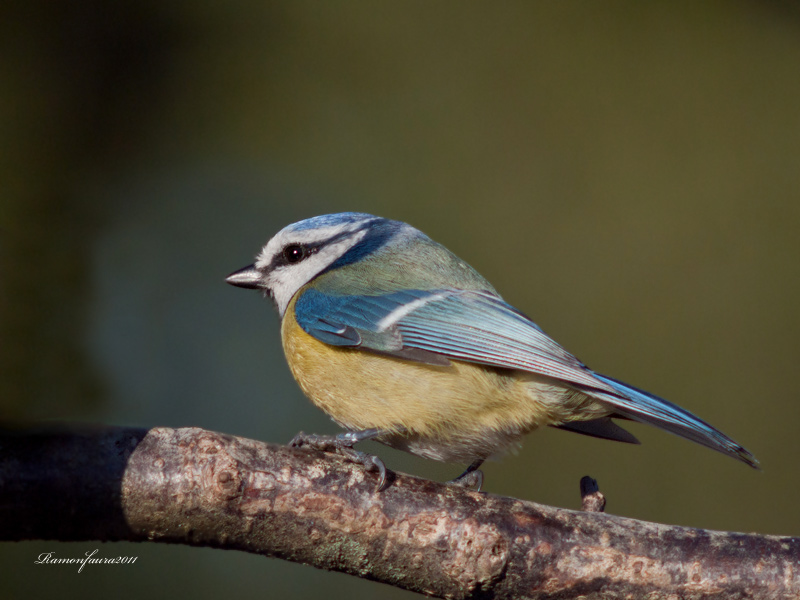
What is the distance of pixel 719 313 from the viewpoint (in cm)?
341

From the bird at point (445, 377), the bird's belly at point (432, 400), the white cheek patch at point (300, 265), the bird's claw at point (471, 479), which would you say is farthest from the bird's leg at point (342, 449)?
the white cheek patch at point (300, 265)

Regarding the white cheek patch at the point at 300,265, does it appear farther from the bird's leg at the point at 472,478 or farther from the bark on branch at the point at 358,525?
the bark on branch at the point at 358,525

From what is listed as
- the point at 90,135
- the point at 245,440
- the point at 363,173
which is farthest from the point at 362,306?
the point at 90,135

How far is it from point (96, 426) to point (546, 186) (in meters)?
2.72

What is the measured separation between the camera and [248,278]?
7.43 ft

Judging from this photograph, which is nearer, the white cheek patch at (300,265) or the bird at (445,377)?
the bird at (445,377)

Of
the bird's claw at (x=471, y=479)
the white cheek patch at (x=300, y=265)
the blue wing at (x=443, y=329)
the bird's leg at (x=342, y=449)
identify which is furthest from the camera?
the white cheek patch at (x=300, y=265)

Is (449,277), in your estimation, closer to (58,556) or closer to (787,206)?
(58,556)

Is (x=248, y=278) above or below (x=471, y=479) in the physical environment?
above

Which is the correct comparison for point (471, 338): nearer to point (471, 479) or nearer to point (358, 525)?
point (471, 479)

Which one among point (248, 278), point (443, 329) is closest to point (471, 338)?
point (443, 329)

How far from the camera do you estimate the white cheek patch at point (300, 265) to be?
2.24 meters

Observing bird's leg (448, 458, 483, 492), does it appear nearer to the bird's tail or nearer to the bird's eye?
the bird's tail

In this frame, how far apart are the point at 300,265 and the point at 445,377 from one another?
0.77m
